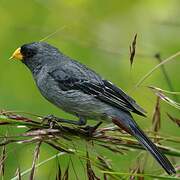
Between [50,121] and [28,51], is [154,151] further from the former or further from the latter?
[28,51]

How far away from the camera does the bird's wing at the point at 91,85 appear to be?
13.6 feet

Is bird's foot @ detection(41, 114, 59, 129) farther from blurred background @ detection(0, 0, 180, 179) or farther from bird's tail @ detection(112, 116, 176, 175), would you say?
blurred background @ detection(0, 0, 180, 179)

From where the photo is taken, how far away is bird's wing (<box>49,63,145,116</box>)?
4156 millimetres

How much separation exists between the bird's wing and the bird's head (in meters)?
0.27

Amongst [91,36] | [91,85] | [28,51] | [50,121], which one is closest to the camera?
[50,121]

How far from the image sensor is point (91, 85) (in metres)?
4.37

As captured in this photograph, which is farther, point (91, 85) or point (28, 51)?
point (28, 51)

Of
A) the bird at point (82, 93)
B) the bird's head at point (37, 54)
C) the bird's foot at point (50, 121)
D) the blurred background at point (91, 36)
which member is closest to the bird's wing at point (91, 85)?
the bird at point (82, 93)

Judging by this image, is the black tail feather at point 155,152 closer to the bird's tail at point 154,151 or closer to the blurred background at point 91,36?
the bird's tail at point 154,151

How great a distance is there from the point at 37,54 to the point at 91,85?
70 cm

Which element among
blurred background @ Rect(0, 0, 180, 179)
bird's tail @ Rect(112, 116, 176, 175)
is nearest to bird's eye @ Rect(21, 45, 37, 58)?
blurred background @ Rect(0, 0, 180, 179)

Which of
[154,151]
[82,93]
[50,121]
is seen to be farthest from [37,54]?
[154,151]

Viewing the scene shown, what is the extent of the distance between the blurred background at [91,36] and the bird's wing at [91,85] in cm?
146

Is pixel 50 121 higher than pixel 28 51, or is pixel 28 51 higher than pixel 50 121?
pixel 28 51
